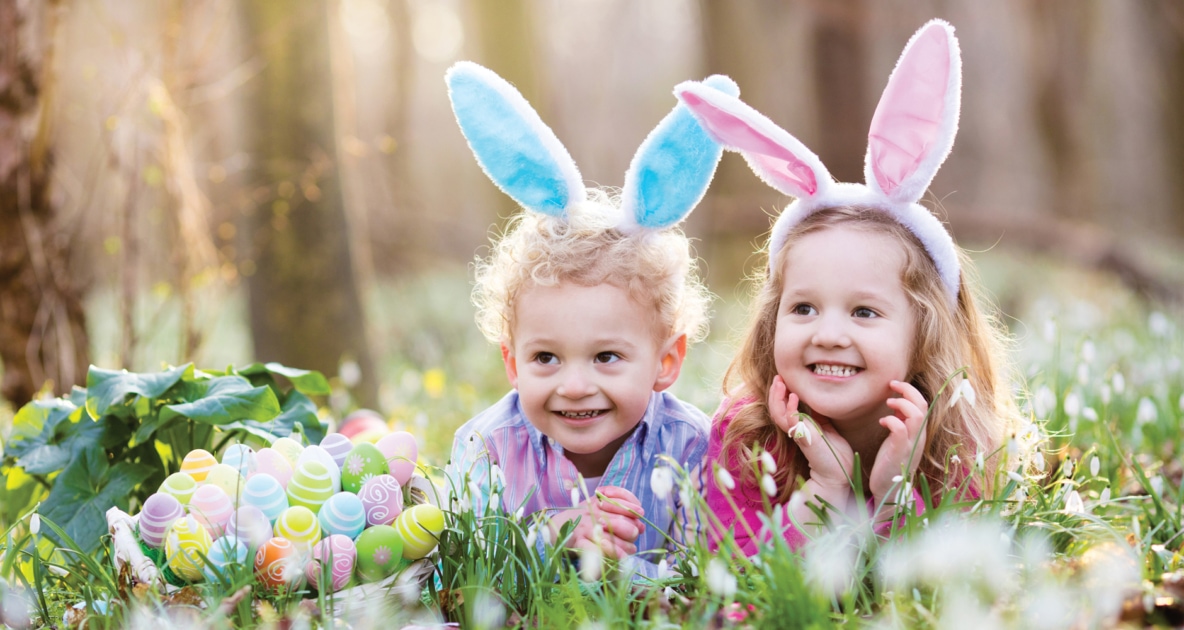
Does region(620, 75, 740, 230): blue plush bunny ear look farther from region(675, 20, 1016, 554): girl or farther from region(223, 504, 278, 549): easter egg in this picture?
region(223, 504, 278, 549): easter egg

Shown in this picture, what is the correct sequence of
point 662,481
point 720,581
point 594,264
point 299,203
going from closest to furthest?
point 720,581
point 662,481
point 594,264
point 299,203

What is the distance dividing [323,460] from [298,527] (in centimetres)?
23

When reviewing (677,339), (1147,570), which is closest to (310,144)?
(677,339)

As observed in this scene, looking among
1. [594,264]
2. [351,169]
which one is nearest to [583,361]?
[594,264]

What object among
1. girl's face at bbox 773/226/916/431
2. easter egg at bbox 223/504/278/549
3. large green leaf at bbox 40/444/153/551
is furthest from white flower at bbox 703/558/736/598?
large green leaf at bbox 40/444/153/551

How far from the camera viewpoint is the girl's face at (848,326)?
2.37 metres

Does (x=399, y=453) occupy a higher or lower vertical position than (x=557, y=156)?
lower

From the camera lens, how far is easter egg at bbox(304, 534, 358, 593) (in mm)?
2148

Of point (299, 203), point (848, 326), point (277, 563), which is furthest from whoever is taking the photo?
point (299, 203)

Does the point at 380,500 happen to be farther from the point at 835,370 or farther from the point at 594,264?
the point at 835,370

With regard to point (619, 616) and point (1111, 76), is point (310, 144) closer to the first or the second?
point (619, 616)

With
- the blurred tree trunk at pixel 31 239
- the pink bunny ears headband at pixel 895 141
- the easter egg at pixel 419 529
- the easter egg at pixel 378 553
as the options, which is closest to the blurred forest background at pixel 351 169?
the blurred tree trunk at pixel 31 239

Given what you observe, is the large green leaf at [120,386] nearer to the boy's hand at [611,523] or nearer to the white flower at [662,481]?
the boy's hand at [611,523]

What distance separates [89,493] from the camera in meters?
2.67
